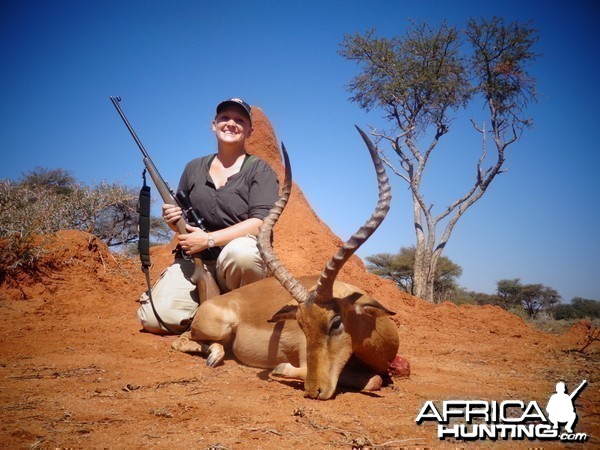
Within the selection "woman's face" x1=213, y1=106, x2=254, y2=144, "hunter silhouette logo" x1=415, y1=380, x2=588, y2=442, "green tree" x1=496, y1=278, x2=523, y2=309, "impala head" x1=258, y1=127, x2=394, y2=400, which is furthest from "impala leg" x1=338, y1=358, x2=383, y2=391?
"green tree" x1=496, y1=278, x2=523, y2=309

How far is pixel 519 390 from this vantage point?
377cm

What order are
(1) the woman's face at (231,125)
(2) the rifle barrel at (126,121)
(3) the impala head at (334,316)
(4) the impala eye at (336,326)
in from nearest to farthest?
(3) the impala head at (334,316), (4) the impala eye at (336,326), (1) the woman's face at (231,125), (2) the rifle barrel at (126,121)

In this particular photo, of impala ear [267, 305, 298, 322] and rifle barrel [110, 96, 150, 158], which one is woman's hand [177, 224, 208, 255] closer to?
impala ear [267, 305, 298, 322]

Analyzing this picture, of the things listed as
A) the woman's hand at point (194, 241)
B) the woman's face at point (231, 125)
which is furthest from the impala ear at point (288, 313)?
the woman's face at point (231, 125)

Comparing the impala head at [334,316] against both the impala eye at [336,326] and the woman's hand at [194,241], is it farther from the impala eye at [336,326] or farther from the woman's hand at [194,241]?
the woman's hand at [194,241]

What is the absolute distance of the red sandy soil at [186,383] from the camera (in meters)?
2.28

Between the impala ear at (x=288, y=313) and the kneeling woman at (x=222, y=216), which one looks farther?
the kneeling woman at (x=222, y=216)

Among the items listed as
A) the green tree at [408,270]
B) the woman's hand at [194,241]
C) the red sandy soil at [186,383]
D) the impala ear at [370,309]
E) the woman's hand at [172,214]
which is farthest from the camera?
the green tree at [408,270]

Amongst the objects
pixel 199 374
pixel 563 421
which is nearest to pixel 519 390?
pixel 563 421

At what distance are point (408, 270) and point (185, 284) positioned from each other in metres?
16.0

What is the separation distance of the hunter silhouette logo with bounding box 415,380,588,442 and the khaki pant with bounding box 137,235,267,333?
8.69 feet

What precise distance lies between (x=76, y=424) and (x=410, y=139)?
15920 millimetres

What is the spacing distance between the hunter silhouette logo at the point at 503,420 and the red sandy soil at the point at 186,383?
0.08 m

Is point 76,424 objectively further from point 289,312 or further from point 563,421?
point 563,421
